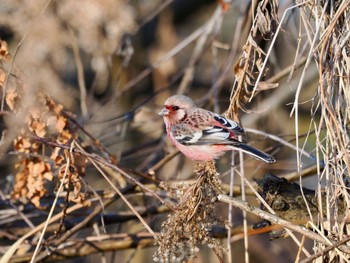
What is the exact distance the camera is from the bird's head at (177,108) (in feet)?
13.2

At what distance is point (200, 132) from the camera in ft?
12.5

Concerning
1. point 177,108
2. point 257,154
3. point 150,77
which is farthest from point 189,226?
point 150,77

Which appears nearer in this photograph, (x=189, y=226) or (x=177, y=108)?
(x=189, y=226)

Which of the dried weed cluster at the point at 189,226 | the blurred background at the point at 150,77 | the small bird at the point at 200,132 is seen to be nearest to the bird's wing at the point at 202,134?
the small bird at the point at 200,132

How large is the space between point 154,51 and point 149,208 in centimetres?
446

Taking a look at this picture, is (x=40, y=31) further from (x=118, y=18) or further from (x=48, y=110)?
(x=48, y=110)

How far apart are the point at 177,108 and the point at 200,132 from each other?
31 cm

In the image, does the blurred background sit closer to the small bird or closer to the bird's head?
the small bird

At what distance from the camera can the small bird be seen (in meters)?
3.38

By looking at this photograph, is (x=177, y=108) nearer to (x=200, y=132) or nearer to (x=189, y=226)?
(x=200, y=132)

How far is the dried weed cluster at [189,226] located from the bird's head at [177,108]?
1.33 metres

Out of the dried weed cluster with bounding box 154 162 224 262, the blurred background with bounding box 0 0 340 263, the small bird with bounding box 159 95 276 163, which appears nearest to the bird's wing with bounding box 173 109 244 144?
the small bird with bounding box 159 95 276 163

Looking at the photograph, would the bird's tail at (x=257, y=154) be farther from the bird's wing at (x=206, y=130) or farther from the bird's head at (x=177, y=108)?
the bird's head at (x=177, y=108)

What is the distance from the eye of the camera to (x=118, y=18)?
664 centimetres
